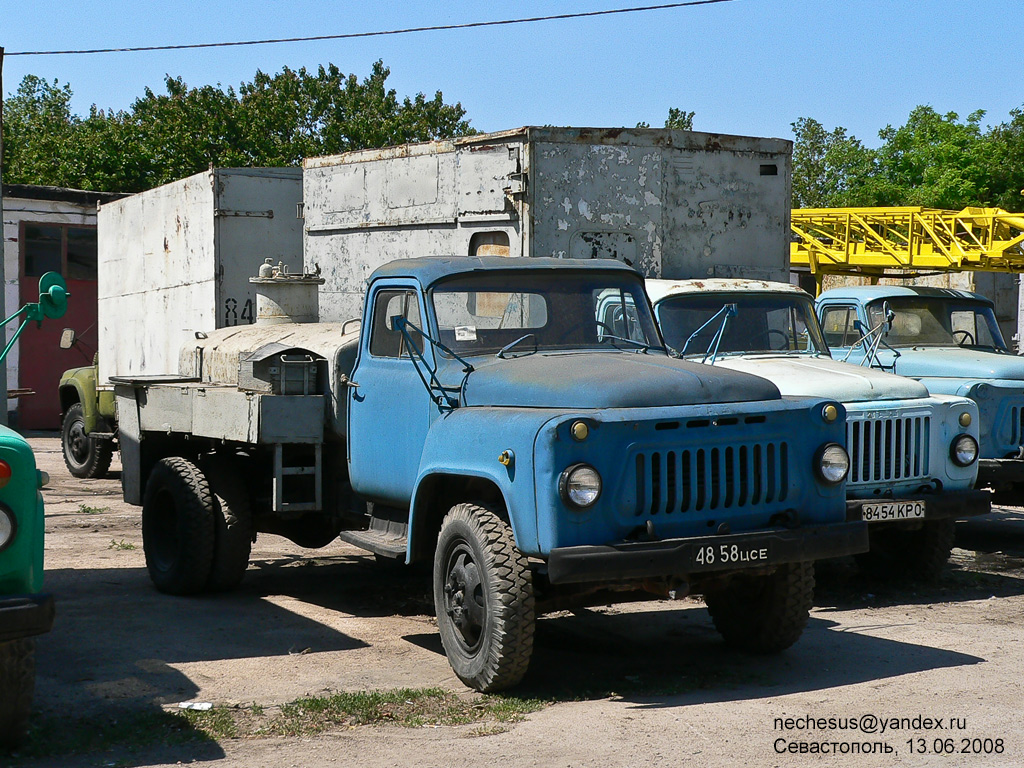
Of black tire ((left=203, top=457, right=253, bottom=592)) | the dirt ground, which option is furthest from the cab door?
black tire ((left=203, top=457, right=253, bottom=592))

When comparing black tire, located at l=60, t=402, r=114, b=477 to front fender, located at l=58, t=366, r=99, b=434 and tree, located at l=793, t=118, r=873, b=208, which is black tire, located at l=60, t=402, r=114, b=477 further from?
tree, located at l=793, t=118, r=873, b=208

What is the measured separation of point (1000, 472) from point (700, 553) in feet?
15.1

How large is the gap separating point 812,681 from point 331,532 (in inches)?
141

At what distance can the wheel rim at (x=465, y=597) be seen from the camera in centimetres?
573

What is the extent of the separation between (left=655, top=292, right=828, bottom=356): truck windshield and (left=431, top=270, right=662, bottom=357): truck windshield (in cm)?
190

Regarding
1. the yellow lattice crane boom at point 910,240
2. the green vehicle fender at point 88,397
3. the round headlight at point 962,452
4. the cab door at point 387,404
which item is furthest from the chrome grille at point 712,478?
the green vehicle fender at point 88,397

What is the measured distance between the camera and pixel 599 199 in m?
10.3

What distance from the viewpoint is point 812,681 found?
5945mm

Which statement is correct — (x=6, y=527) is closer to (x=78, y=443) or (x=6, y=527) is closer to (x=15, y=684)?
(x=15, y=684)

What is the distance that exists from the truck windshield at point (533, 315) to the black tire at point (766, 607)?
140 cm

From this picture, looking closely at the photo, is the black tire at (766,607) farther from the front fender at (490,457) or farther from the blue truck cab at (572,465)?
the front fender at (490,457)

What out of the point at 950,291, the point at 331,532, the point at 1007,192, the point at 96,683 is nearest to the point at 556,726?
the point at 96,683

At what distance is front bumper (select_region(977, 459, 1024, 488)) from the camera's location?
358 inches

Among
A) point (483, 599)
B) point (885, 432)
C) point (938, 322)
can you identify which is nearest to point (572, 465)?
point (483, 599)
